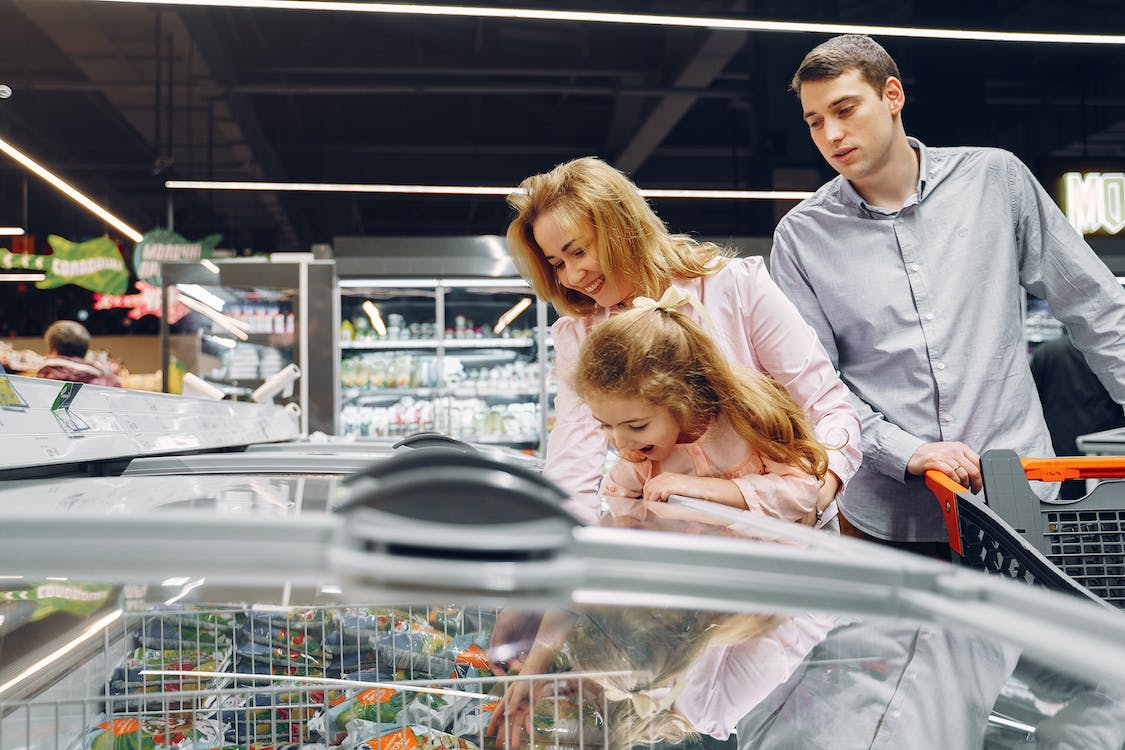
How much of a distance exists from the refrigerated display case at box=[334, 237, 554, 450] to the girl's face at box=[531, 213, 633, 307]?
499cm

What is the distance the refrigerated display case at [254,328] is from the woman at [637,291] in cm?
511

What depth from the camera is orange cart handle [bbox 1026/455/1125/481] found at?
4.22 feet

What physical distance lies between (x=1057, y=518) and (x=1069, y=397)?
4.19m

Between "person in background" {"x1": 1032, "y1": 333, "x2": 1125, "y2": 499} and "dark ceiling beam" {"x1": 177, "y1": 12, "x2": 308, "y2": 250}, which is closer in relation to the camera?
"person in background" {"x1": 1032, "y1": 333, "x2": 1125, "y2": 499}

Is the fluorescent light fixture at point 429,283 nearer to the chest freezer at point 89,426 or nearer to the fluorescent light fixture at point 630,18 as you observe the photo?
the fluorescent light fixture at point 630,18

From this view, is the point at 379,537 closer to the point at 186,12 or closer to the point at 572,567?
the point at 572,567

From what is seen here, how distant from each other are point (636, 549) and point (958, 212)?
1.53 m

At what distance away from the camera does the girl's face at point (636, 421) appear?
1.23 metres

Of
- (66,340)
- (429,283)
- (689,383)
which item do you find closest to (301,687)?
(689,383)

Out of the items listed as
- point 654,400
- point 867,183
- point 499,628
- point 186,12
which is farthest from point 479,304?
point 499,628

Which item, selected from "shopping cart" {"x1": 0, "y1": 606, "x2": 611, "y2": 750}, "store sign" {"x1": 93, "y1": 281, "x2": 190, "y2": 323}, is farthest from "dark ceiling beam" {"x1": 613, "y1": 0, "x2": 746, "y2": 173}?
"shopping cart" {"x1": 0, "y1": 606, "x2": 611, "y2": 750}

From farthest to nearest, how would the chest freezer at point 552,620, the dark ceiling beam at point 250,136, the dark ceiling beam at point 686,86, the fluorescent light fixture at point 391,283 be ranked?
the dark ceiling beam at point 250,136 → the dark ceiling beam at point 686,86 → the fluorescent light fixture at point 391,283 → the chest freezer at point 552,620

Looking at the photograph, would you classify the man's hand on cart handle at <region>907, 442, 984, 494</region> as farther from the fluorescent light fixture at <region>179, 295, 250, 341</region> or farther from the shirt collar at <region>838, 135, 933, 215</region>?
the fluorescent light fixture at <region>179, 295, 250, 341</region>

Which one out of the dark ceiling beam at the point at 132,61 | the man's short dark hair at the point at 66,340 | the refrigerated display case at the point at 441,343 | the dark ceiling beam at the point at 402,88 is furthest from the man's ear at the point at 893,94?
the dark ceiling beam at the point at 132,61
